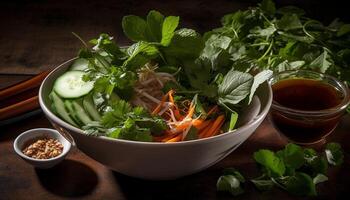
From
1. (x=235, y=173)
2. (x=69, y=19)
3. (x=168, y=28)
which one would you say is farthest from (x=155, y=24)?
(x=69, y=19)

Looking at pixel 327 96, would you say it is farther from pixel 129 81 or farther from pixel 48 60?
pixel 48 60

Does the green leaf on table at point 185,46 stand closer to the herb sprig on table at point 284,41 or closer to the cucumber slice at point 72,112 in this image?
the herb sprig on table at point 284,41

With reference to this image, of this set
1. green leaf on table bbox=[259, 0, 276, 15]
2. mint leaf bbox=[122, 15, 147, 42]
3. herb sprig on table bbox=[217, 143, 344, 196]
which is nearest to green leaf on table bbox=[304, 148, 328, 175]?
herb sprig on table bbox=[217, 143, 344, 196]

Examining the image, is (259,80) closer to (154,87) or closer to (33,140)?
(154,87)

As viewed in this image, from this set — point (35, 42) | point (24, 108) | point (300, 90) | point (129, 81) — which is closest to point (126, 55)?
point (129, 81)

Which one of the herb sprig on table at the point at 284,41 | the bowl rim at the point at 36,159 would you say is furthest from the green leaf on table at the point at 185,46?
the bowl rim at the point at 36,159

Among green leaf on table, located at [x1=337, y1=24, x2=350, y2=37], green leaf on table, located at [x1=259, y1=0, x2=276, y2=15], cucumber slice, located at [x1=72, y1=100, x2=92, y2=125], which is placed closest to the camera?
cucumber slice, located at [x1=72, y1=100, x2=92, y2=125]

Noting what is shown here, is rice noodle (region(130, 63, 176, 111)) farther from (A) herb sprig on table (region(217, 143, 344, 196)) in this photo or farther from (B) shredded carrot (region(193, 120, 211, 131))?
(A) herb sprig on table (region(217, 143, 344, 196))
